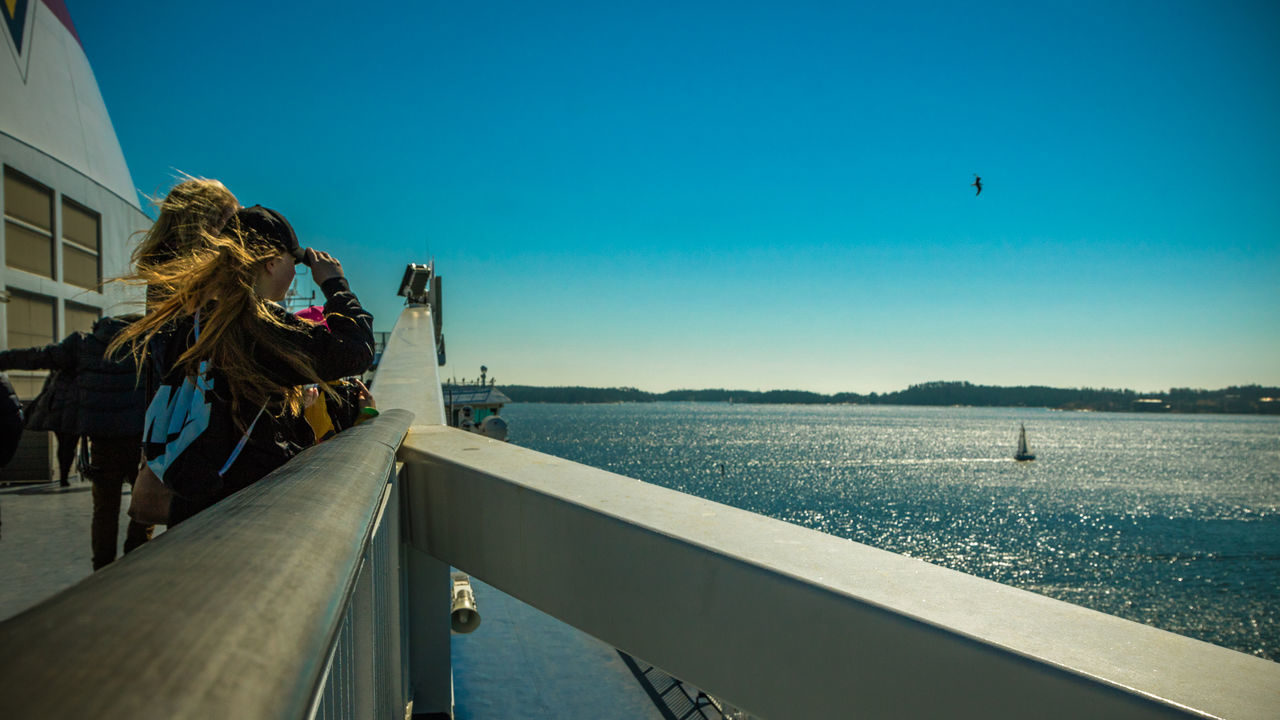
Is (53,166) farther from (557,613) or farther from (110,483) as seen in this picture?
(557,613)

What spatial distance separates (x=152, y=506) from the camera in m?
2.17

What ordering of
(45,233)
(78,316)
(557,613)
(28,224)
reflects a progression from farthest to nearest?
(78,316)
(45,233)
(28,224)
(557,613)

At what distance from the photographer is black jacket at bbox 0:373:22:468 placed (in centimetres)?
333

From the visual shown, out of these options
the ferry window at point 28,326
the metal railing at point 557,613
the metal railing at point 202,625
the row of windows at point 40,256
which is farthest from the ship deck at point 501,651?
the row of windows at point 40,256

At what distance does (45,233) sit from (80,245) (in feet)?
5.16

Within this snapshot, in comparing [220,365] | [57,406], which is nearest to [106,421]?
[57,406]

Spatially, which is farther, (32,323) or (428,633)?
(32,323)

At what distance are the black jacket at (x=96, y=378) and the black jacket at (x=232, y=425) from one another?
2558 millimetres

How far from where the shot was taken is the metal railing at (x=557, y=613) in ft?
1.57

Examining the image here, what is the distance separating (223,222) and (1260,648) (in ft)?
112

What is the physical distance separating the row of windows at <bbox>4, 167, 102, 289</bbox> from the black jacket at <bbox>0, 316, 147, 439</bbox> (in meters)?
11.7

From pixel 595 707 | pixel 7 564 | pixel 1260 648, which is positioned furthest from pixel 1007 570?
pixel 7 564

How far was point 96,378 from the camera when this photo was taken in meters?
4.79

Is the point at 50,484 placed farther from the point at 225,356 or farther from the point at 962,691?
the point at 962,691
